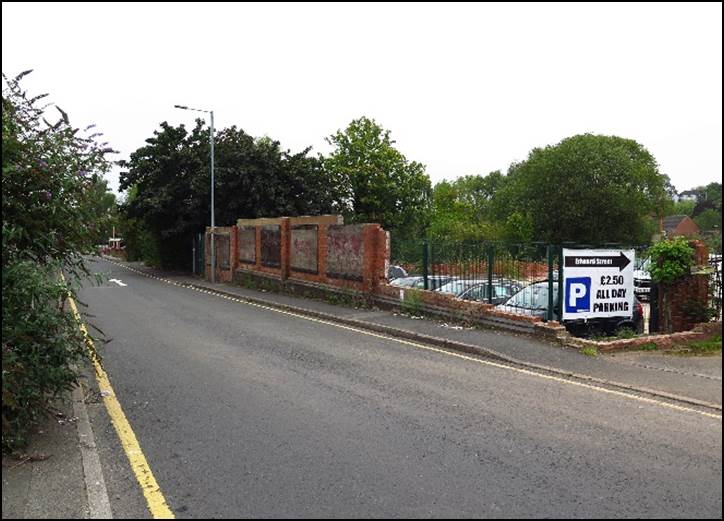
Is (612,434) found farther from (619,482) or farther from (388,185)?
(388,185)

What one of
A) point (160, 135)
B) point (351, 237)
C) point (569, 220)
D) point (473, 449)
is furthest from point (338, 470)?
point (569, 220)

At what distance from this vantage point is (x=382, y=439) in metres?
5.46

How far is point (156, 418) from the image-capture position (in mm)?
6188

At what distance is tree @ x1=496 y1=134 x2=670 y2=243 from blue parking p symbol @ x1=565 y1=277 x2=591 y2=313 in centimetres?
3435

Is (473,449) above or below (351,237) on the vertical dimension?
below

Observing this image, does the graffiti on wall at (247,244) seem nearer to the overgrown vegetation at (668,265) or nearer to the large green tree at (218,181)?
the large green tree at (218,181)

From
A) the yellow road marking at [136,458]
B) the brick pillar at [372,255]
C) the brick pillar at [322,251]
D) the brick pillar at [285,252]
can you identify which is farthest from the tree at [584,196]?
the yellow road marking at [136,458]

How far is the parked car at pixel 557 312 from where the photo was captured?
1153 cm

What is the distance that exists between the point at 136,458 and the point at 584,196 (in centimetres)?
4388

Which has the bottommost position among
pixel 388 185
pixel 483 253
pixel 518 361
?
pixel 518 361

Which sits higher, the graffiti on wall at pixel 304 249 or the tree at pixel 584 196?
the tree at pixel 584 196

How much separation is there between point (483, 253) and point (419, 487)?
8.83m

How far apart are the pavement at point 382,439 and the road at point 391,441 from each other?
0.02 meters

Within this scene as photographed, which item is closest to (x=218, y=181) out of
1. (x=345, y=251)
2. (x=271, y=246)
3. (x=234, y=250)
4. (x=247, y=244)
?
(x=234, y=250)
